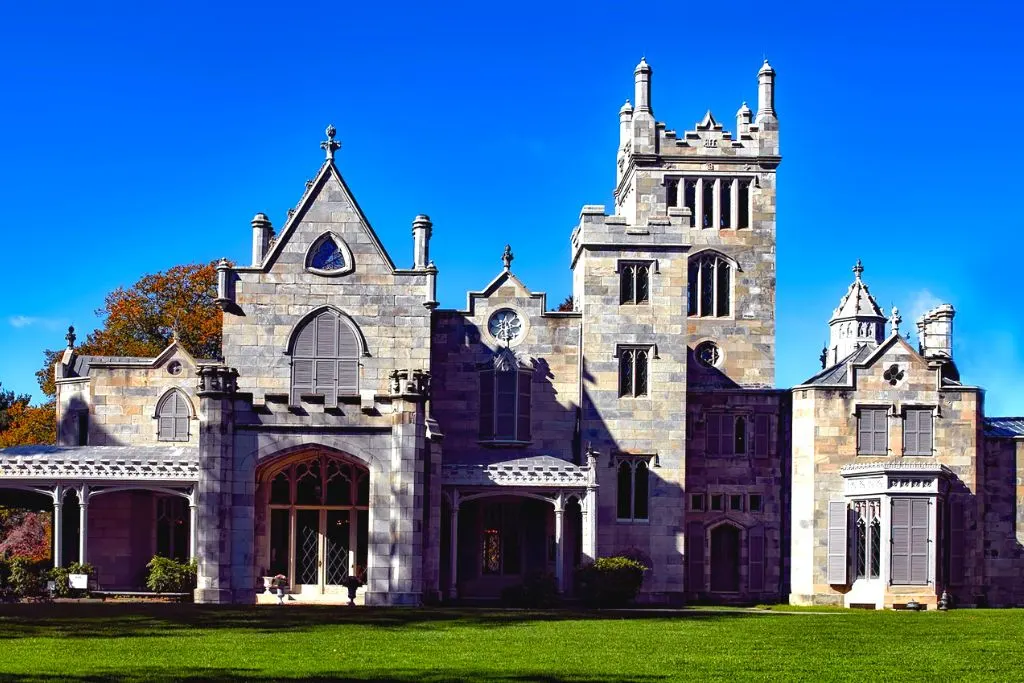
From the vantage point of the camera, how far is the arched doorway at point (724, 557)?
5103cm

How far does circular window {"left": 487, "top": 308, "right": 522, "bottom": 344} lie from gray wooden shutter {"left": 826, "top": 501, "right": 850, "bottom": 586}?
10828 millimetres

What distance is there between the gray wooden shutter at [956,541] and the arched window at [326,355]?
18.4 meters

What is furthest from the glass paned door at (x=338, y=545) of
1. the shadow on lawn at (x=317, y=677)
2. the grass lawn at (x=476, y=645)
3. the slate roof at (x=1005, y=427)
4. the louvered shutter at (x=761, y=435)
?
the slate roof at (x=1005, y=427)

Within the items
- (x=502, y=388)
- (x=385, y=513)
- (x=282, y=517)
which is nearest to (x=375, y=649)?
(x=385, y=513)

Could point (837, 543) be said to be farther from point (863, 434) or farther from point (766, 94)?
point (766, 94)

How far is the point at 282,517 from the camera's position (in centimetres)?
4391

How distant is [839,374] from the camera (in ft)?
166

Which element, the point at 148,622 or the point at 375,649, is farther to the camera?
the point at 148,622

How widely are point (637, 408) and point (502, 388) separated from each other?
411 cm

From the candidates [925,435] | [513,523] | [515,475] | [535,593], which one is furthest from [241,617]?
[925,435]

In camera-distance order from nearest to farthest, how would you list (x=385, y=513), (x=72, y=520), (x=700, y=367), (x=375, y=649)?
(x=375, y=649), (x=385, y=513), (x=72, y=520), (x=700, y=367)

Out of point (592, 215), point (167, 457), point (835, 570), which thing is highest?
point (592, 215)

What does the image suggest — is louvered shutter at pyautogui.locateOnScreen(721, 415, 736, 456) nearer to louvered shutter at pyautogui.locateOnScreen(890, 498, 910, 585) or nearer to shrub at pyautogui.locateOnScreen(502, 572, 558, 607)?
louvered shutter at pyautogui.locateOnScreen(890, 498, 910, 585)

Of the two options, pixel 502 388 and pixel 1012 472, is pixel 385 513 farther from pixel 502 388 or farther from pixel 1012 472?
pixel 1012 472
